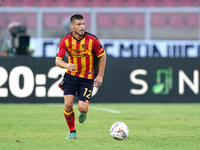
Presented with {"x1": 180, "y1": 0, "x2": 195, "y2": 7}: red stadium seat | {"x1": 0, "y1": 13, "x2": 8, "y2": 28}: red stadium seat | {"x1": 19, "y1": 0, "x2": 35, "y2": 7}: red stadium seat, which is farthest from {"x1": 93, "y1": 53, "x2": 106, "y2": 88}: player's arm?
{"x1": 180, "y1": 0, "x2": 195, "y2": 7}: red stadium seat

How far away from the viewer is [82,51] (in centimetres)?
564

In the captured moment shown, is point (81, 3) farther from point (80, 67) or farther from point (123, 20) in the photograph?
point (80, 67)

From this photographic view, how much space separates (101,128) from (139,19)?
21.7ft

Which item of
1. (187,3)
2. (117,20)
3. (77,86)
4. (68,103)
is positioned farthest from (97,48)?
(187,3)

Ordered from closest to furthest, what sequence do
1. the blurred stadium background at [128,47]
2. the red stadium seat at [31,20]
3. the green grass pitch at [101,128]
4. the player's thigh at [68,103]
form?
the green grass pitch at [101,128] < the player's thigh at [68,103] < the blurred stadium background at [128,47] < the red stadium seat at [31,20]

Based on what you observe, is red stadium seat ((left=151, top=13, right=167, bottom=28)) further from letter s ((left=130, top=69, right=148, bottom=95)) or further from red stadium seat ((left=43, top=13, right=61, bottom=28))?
red stadium seat ((left=43, top=13, right=61, bottom=28))

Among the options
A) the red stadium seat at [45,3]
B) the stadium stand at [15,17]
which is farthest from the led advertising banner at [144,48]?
the red stadium seat at [45,3]

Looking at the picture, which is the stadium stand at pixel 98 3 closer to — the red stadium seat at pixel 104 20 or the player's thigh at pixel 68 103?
the red stadium seat at pixel 104 20

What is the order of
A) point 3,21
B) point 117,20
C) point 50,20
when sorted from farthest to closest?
point 117,20 < point 50,20 < point 3,21

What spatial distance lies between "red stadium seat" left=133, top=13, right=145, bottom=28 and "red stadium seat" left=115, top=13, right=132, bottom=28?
0.22 metres

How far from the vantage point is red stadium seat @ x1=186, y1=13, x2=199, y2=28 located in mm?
12516

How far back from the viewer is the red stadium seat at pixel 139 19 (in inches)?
492

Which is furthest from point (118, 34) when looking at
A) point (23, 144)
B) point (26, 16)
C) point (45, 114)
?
point (23, 144)

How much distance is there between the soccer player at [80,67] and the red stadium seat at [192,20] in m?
7.43
